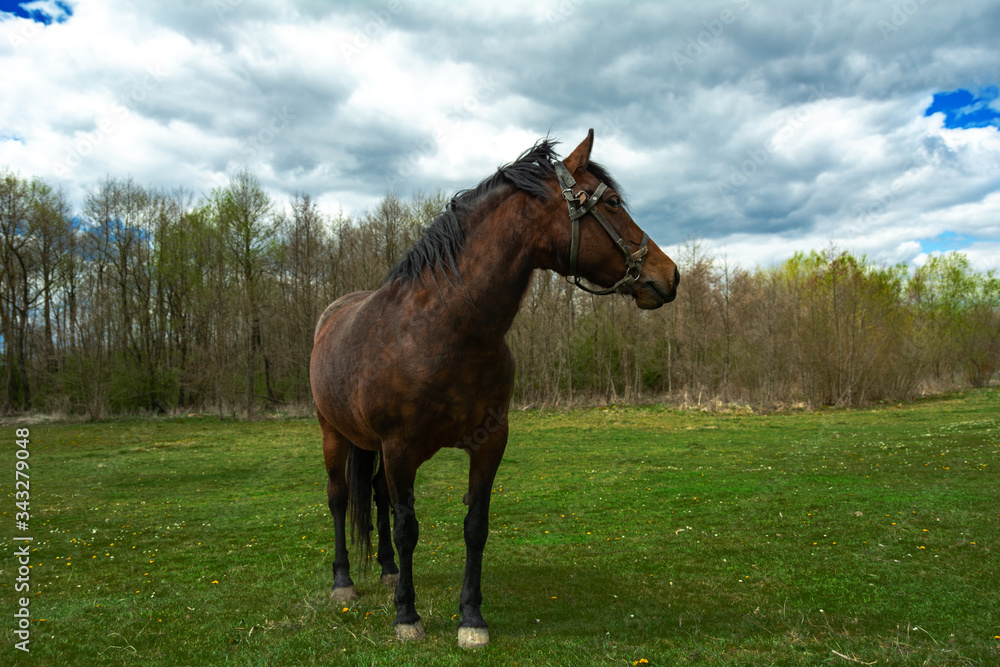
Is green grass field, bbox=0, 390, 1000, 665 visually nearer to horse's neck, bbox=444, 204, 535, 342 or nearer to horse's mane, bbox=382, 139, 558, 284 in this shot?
horse's neck, bbox=444, 204, 535, 342

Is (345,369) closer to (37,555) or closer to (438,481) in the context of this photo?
(37,555)

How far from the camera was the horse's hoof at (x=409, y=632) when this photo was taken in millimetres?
3879

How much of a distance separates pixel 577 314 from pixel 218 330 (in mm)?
20114

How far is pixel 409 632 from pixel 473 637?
480mm

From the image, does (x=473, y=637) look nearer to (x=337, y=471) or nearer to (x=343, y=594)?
(x=343, y=594)

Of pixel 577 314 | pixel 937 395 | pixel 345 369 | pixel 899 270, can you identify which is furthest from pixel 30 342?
pixel 899 270

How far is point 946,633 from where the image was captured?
3.75 m

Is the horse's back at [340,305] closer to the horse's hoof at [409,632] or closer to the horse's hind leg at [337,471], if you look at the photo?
the horse's hind leg at [337,471]

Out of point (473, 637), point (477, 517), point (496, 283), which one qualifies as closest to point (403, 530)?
point (477, 517)

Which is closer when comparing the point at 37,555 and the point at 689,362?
the point at 37,555

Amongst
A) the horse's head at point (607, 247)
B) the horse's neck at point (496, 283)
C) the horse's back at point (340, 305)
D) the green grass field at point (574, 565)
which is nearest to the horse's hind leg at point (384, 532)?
the green grass field at point (574, 565)

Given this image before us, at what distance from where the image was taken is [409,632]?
3.91 meters

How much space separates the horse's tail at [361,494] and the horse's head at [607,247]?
2.87 meters

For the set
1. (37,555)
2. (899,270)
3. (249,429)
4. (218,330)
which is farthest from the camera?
(899,270)
